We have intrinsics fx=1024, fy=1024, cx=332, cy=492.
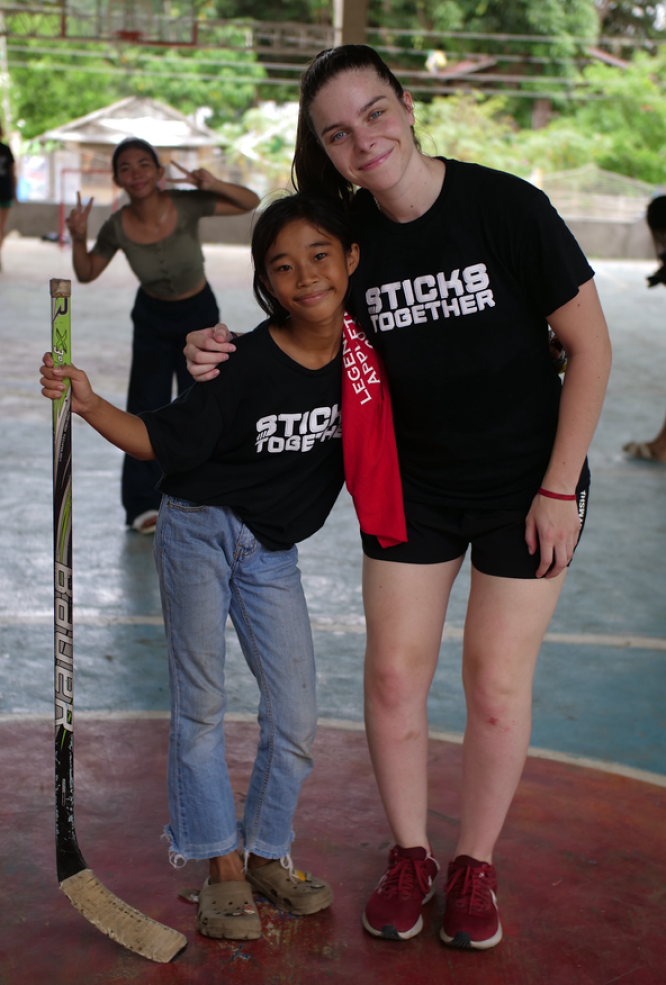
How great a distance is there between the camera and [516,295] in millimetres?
2189

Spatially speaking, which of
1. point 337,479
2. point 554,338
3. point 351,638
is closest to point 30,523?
point 351,638

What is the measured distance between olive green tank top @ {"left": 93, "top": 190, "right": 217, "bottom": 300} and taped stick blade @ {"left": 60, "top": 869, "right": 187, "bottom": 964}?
3.38m

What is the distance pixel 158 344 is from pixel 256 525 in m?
3.06

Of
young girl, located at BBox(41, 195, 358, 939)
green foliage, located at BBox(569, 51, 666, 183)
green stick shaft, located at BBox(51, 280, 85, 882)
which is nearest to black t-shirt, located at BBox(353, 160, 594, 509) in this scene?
young girl, located at BBox(41, 195, 358, 939)

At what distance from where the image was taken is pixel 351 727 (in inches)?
135

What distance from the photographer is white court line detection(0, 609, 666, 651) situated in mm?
4227

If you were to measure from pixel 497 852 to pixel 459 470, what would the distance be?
3.65 ft

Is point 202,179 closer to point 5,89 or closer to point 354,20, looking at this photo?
point 354,20

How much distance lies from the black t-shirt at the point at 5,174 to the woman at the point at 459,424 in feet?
44.1

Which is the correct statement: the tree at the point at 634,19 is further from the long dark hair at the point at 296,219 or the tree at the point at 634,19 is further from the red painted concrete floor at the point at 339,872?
the long dark hair at the point at 296,219

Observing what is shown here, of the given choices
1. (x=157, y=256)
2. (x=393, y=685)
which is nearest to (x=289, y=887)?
(x=393, y=685)

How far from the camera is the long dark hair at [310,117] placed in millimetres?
2145

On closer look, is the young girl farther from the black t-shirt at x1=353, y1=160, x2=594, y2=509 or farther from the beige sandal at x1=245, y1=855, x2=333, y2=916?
the black t-shirt at x1=353, y1=160, x2=594, y2=509

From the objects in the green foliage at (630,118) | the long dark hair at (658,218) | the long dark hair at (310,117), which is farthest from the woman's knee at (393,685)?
the green foliage at (630,118)
